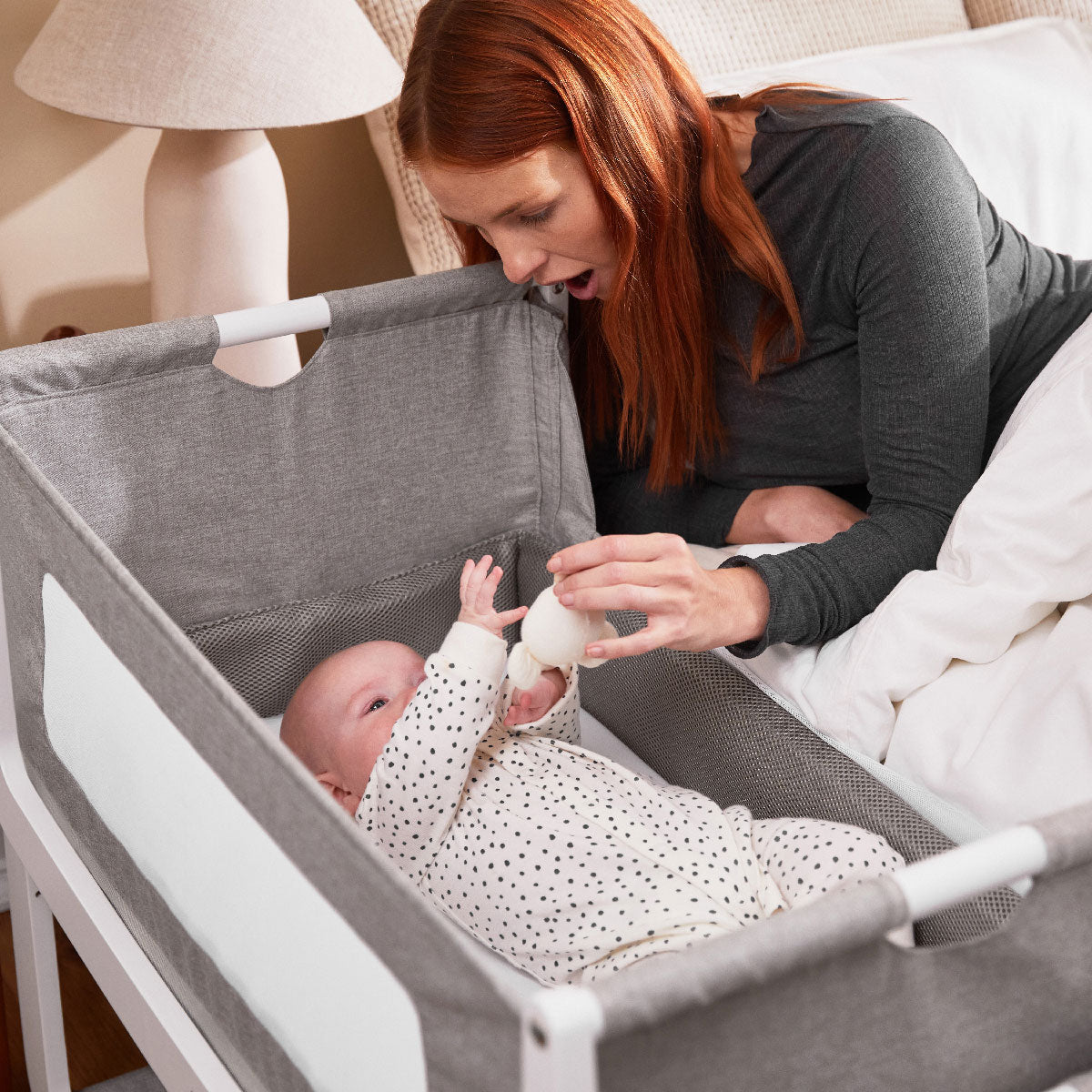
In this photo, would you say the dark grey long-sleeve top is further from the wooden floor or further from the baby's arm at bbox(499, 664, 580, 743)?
the wooden floor

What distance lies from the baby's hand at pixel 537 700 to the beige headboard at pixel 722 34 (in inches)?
23.4

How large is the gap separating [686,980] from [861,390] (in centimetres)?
69

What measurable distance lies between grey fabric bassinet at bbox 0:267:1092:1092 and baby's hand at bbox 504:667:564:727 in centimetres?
9

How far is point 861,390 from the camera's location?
1.06 metres

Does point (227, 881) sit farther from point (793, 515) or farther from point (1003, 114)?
point (1003, 114)

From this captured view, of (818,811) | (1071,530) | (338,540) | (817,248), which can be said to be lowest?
(818,811)

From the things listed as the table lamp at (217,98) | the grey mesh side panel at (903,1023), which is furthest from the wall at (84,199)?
the grey mesh side panel at (903,1023)

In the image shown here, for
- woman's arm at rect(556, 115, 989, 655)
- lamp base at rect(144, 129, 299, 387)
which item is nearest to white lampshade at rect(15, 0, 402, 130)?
lamp base at rect(144, 129, 299, 387)

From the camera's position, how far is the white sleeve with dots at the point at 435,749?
0.93 m

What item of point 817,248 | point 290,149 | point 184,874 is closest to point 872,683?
point 817,248

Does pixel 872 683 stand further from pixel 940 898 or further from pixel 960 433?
pixel 940 898

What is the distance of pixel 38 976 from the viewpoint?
1.03 meters

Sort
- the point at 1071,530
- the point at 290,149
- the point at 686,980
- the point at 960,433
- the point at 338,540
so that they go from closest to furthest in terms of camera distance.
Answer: the point at 686,980 → the point at 1071,530 → the point at 960,433 → the point at 338,540 → the point at 290,149

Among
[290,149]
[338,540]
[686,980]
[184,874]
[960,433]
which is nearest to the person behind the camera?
[686,980]
